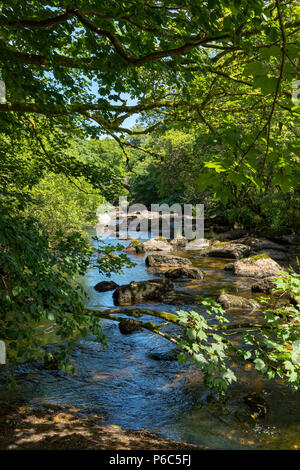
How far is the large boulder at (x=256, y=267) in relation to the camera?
13.9 m

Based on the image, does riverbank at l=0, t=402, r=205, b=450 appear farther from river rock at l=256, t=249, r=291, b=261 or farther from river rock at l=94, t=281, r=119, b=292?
river rock at l=256, t=249, r=291, b=261

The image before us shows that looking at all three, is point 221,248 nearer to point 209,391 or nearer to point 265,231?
point 265,231

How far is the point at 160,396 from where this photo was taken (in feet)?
17.7

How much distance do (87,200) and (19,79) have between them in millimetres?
11468

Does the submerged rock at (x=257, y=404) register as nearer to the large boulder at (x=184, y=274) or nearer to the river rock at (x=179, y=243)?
the large boulder at (x=184, y=274)

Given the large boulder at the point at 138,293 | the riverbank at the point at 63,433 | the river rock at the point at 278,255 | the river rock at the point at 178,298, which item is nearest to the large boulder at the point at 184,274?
the river rock at the point at 178,298

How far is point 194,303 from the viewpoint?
401 inches

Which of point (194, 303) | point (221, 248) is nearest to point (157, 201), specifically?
point (221, 248)

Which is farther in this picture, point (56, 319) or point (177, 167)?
point (177, 167)

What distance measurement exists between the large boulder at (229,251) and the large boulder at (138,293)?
7.91 m

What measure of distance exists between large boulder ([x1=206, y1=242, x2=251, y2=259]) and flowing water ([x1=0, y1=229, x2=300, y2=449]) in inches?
441
